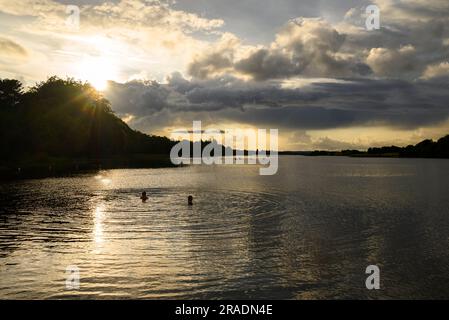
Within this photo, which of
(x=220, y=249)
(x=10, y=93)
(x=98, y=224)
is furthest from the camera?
(x=10, y=93)

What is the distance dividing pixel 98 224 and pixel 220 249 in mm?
14168

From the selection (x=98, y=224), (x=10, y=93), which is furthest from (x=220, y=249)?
(x=10, y=93)

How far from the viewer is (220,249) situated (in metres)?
26.8

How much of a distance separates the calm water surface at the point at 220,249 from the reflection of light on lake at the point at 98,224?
154 mm

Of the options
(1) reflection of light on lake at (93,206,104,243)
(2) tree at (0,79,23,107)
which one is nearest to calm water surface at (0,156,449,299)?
(1) reflection of light on lake at (93,206,104,243)

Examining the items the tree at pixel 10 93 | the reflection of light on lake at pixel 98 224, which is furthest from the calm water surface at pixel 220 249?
the tree at pixel 10 93

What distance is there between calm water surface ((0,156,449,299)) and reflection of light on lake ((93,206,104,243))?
154 mm

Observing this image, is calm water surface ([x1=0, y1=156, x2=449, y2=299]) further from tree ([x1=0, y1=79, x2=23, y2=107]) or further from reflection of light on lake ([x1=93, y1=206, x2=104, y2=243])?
tree ([x1=0, y1=79, x2=23, y2=107])

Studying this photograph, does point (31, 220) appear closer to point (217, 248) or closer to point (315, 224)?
point (217, 248)

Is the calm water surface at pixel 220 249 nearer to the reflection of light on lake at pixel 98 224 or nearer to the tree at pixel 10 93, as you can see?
the reflection of light on lake at pixel 98 224

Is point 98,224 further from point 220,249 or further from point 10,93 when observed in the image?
point 10,93

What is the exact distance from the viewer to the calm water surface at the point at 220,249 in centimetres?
1911

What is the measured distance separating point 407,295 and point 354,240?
1173 cm
